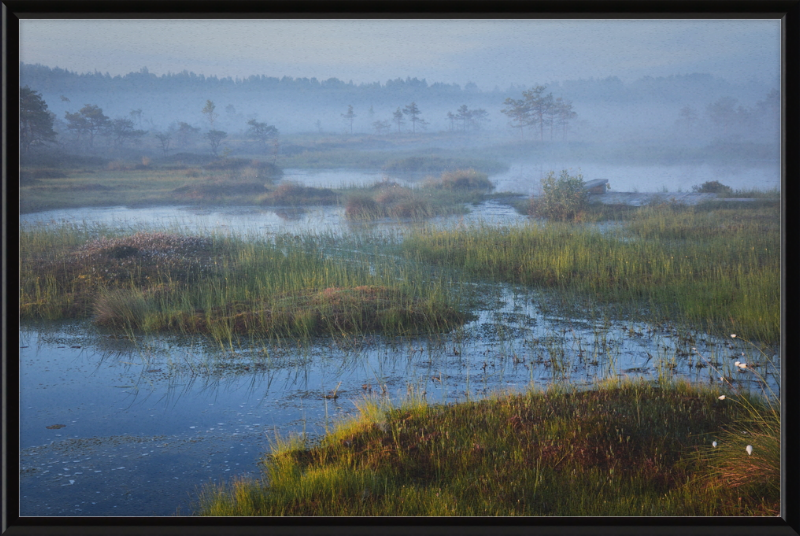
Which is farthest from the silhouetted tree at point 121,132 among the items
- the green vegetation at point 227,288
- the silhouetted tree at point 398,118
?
the silhouetted tree at point 398,118

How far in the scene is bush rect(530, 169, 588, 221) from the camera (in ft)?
12.3

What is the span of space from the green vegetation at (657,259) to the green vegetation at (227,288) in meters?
0.38

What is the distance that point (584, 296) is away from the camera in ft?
12.4

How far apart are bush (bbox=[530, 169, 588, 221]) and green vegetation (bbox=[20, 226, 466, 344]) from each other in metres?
0.87

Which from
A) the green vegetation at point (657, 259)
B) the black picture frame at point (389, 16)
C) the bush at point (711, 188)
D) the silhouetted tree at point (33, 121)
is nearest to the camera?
the black picture frame at point (389, 16)

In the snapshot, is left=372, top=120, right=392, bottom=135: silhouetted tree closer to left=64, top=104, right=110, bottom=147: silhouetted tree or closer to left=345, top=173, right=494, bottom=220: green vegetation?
left=345, top=173, right=494, bottom=220: green vegetation

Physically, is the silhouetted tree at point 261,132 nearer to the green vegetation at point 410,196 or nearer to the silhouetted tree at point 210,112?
the silhouetted tree at point 210,112

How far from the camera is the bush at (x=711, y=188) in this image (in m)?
3.63

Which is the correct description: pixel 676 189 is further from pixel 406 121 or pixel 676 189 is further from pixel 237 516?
pixel 237 516

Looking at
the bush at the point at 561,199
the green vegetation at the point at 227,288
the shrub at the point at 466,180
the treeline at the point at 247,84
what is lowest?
the green vegetation at the point at 227,288

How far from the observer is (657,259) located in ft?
12.2

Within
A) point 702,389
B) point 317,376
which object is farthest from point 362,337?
point 702,389

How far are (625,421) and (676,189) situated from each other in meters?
1.57
